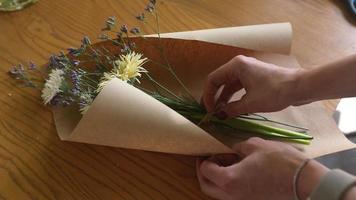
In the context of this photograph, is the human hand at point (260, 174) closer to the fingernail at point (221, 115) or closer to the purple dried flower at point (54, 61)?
the fingernail at point (221, 115)

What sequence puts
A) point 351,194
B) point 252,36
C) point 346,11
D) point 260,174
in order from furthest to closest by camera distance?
point 346,11
point 252,36
point 260,174
point 351,194

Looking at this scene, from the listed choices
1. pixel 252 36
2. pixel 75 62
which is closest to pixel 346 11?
pixel 252 36

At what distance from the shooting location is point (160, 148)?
2.43 feet

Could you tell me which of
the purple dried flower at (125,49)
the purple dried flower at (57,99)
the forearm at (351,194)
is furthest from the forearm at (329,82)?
the purple dried flower at (57,99)

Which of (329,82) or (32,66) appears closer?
(329,82)

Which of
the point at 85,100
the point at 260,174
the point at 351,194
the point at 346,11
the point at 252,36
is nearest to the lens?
the point at 351,194

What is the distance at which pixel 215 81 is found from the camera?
79 centimetres

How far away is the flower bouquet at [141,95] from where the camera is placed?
720mm

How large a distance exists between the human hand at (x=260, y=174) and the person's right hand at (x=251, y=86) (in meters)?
0.08

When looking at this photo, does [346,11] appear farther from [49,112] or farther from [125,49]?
[49,112]

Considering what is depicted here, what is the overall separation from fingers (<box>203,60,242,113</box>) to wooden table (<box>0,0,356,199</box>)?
115mm

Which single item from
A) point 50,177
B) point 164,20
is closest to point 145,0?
point 164,20

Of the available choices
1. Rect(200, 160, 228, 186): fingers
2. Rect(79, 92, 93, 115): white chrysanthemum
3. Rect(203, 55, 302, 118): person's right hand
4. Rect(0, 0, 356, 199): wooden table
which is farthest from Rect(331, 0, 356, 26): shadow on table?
Rect(79, 92, 93, 115): white chrysanthemum

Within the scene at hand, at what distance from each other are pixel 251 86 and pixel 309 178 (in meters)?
0.21
